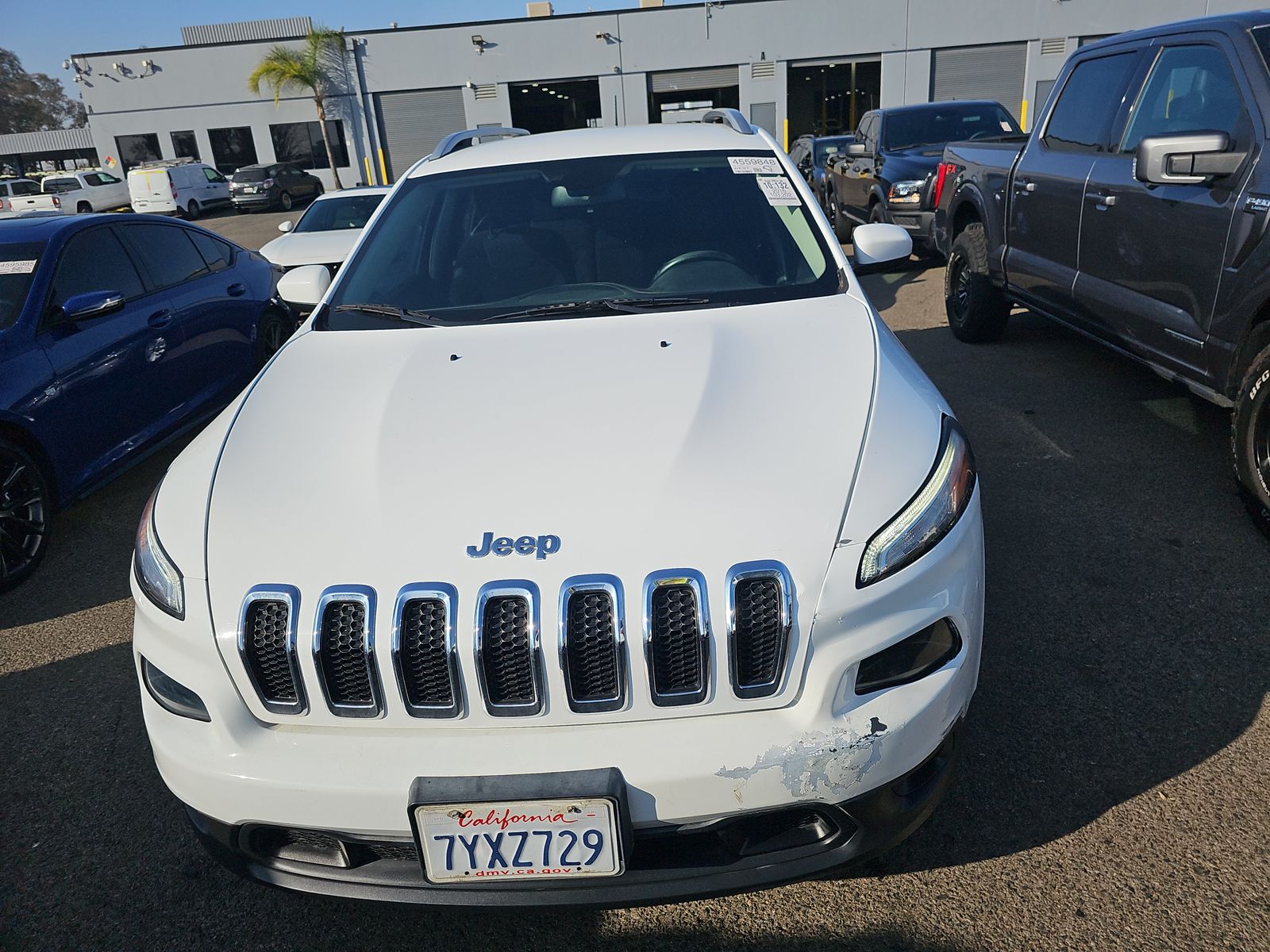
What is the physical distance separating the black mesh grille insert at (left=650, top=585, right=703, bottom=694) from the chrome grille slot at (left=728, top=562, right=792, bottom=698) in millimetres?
68

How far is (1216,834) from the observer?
2.08 meters

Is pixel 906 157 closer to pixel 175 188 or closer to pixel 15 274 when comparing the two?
pixel 15 274

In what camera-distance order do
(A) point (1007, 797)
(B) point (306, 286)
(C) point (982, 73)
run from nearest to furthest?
(A) point (1007, 797)
(B) point (306, 286)
(C) point (982, 73)

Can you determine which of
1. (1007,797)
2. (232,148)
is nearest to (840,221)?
(1007,797)

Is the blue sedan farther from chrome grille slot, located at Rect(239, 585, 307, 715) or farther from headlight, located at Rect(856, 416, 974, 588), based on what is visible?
headlight, located at Rect(856, 416, 974, 588)

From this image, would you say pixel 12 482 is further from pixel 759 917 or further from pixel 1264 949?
pixel 1264 949

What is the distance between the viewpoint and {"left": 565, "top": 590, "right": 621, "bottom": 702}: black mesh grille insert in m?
1.60

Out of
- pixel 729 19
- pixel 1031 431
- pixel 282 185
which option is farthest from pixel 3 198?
pixel 1031 431

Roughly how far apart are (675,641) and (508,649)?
30 centimetres

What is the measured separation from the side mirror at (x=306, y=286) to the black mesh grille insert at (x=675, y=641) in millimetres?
2073

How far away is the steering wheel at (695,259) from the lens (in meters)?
2.90

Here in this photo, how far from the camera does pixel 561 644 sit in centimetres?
158

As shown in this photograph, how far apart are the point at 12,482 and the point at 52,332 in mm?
767

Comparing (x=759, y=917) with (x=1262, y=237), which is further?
(x=1262, y=237)
